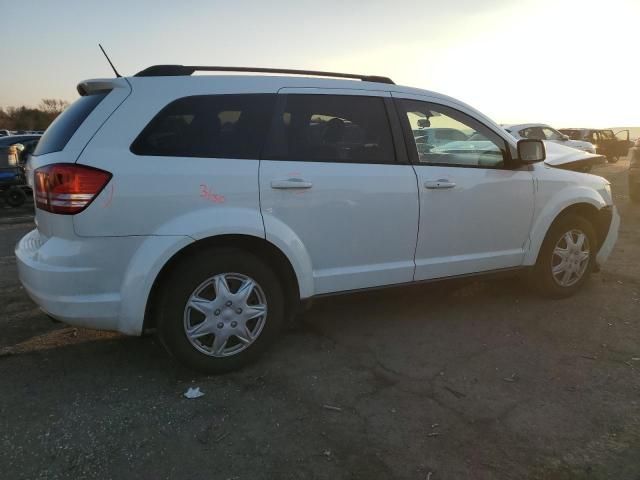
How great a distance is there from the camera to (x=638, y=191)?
9703mm

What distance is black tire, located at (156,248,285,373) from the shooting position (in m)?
2.96

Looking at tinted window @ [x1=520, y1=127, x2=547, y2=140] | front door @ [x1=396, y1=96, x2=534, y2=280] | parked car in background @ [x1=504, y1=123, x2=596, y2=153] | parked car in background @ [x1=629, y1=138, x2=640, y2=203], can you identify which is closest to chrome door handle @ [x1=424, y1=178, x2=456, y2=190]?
front door @ [x1=396, y1=96, x2=534, y2=280]

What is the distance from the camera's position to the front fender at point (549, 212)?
424cm

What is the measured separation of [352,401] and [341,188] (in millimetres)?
1345

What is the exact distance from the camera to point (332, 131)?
3395 millimetres

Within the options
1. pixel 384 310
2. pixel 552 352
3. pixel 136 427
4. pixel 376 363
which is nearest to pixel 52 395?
pixel 136 427

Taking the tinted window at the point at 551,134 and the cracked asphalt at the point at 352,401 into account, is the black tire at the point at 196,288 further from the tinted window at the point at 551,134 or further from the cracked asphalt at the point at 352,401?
the tinted window at the point at 551,134

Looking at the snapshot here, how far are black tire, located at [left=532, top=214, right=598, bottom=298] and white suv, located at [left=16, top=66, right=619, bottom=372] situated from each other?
0.55 meters

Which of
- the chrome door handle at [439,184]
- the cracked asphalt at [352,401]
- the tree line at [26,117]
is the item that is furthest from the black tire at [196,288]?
the tree line at [26,117]

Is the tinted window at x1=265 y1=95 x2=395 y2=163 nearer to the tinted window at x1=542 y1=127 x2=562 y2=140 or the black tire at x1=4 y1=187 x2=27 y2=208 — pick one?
the black tire at x1=4 y1=187 x2=27 y2=208

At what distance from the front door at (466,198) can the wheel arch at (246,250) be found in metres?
1.02

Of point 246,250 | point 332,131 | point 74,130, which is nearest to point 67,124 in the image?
point 74,130

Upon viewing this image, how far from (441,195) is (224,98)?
170 cm

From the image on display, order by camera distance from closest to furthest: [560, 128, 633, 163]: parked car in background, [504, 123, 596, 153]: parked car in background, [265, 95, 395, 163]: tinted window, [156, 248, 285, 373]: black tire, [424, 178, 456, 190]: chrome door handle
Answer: [156, 248, 285, 373]: black tire → [265, 95, 395, 163]: tinted window → [424, 178, 456, 190]: chrome door handle → [504, 123, 596, 153]: parked car in background → [560, 128, 633, 163]: parked car in background
